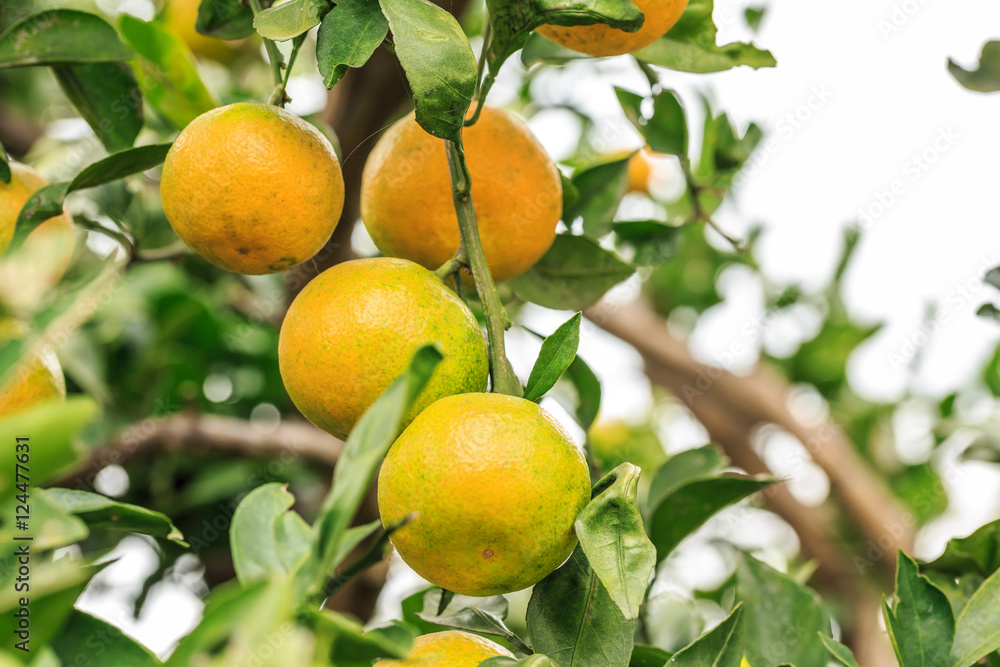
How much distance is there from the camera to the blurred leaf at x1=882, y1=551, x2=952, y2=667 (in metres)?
0.59

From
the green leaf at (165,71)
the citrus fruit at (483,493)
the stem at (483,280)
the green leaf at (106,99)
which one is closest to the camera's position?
the citrus fruit at (483,493)

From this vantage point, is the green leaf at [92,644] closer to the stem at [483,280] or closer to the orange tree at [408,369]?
the orange tree at [408,369]

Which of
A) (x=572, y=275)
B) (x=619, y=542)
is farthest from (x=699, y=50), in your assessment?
(x=619, y=542)

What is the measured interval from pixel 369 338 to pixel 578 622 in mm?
248

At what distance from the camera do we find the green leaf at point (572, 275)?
854 mm

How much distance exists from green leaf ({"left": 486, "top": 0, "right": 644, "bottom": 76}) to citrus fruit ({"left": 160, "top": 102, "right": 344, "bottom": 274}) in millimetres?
170

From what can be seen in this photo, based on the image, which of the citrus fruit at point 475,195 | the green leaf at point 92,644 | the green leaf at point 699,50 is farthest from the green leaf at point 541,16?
the green leaf at point 92,644

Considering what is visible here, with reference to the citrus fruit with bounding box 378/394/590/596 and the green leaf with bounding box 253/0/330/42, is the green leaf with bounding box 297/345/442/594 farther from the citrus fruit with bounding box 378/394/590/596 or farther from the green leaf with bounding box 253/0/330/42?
the green leaf with bounding box 253/0/330/42

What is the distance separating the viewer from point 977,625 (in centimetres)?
59

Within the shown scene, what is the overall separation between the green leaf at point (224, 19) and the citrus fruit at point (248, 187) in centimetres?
21

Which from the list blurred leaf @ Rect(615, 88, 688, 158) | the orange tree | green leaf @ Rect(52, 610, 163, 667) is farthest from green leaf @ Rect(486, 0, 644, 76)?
green leaf @ Rect(52, 610, 163, 667)

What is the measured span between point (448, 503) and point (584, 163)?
1.14 metres

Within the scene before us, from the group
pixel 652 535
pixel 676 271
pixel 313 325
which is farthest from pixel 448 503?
pixel 676 271

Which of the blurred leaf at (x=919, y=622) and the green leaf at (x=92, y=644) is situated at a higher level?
the green leaf at (x=92, y=644)
